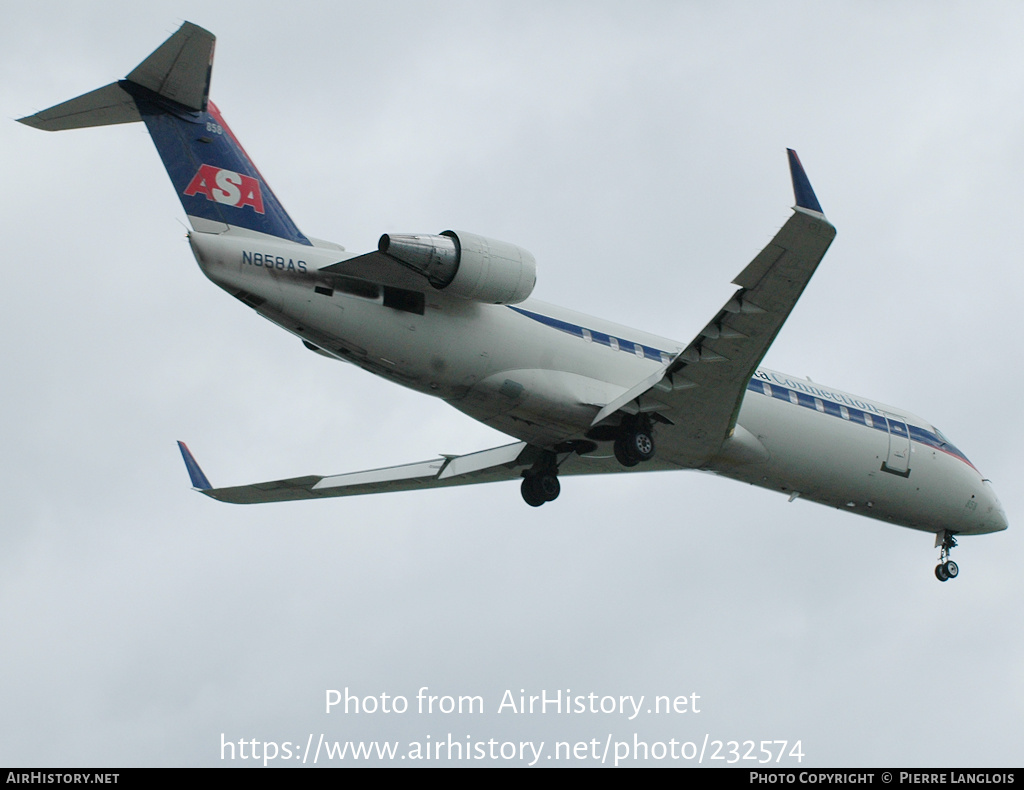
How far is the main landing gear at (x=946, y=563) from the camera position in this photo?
985 inches

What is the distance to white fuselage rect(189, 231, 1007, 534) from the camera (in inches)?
704

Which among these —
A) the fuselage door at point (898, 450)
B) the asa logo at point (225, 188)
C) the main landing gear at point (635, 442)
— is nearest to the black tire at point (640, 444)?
the main landing gear at point (635, 442)

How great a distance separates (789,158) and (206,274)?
8.41 metres

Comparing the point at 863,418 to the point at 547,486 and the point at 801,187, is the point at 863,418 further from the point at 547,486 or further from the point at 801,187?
the point at 801,187

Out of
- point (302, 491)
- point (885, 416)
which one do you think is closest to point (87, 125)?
point (302, 491)

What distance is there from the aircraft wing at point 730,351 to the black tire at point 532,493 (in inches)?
94.7

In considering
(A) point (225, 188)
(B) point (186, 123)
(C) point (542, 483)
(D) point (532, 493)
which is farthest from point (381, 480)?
(B) point (186, 123)

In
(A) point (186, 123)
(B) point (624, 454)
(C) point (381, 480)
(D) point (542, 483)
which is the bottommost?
(B) point (624, 454)

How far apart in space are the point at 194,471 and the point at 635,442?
29.2ft

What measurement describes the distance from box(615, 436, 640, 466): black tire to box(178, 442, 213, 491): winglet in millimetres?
8434

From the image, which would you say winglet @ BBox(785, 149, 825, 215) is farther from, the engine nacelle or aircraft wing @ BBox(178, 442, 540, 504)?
aircraft wing @ BBox(178, 442, 540, 504)

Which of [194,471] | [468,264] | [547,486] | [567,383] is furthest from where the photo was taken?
[194,471]

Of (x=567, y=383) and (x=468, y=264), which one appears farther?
(x=567, y=383)

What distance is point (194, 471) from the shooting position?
76.7 ft
